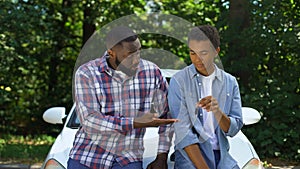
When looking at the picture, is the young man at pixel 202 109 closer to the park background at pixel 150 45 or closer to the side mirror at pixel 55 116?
the side mirror at pixel 55 116

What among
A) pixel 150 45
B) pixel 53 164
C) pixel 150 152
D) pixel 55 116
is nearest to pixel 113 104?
pixel 150 152

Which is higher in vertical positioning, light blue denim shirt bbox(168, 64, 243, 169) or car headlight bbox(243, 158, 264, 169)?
light blue denim shirt bbox(168, 64, 243, 169)

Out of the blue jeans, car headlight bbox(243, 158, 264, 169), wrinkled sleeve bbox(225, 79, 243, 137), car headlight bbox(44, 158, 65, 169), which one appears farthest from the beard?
car headlight bbox(243, 158, 264, 169)

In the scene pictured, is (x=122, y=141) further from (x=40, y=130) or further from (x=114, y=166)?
(x=40, y=130)

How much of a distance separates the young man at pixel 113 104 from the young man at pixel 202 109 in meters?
0.15

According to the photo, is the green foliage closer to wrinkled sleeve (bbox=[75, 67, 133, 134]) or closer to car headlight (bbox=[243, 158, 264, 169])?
car headlight (bbox=[243, 158, 264, 169])

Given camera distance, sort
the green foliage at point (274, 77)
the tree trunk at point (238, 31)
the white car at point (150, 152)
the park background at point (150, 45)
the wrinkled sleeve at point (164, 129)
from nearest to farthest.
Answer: the wrinkled sleeve at point (164, 129), the white car at point (150, 152), the green foliage at point (274, 77), the park background at point (150, 45), the tree trunk at point (238, 31)

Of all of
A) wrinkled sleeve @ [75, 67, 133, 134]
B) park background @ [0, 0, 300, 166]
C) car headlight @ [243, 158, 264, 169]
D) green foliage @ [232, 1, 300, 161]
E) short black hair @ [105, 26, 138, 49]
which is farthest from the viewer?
park background @ [0, 0, 300, 166]

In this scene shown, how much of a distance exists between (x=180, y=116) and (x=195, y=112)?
0.11m

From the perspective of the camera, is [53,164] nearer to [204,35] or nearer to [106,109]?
[106,109]

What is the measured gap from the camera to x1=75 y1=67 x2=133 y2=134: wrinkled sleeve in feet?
12.9

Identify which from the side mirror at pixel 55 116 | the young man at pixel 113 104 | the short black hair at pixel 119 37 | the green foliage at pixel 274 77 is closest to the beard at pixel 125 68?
the young man at pixel 113 104

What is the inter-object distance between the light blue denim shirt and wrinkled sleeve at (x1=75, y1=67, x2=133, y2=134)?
38cm

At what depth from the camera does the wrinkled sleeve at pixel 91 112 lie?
3.93m
